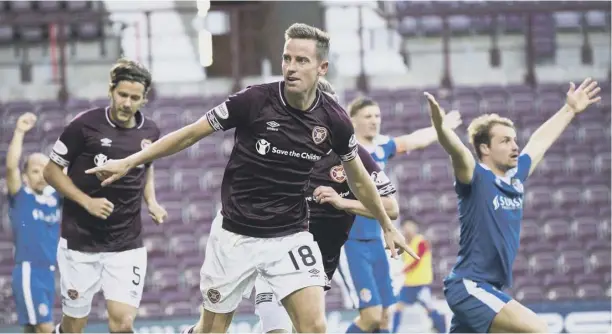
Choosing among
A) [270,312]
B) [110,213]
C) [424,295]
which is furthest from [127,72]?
[424,295]

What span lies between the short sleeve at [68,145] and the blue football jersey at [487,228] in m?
2.69

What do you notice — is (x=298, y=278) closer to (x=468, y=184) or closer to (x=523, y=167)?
(x=468, y=184)

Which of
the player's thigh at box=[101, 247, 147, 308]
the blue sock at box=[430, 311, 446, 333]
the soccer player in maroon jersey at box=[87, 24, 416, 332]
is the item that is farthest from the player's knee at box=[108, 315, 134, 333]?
the blue sock at box=[430, 311, 446, 333]

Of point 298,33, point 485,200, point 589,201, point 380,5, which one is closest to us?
point 298,33

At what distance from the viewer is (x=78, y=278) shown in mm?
7586

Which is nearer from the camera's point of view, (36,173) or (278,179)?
(278,179)

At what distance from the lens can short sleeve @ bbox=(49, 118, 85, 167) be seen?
743cm

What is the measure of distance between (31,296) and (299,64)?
528cm

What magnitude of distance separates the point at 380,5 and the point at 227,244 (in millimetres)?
12442

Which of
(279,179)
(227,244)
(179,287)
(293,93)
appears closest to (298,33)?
(293,93)

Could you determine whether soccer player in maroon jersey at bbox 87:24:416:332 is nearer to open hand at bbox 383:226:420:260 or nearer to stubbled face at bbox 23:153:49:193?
open hand at bbox 383:226:420:260

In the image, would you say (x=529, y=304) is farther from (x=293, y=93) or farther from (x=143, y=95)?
(x=293, y=93)

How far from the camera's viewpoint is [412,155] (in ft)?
53.6

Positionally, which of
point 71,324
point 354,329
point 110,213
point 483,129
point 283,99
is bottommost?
point 354,329
